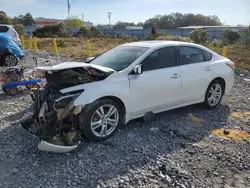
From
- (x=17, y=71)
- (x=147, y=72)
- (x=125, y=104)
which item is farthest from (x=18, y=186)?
(x=17, y=71)

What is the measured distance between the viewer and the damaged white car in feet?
12.8

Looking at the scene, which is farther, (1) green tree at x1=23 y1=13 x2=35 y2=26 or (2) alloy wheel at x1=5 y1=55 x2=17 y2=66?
(1) green tree at x1=23 y1=13 x2=35 y2=26

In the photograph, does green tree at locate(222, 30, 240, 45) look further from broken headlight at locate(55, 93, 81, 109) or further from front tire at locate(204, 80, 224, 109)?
broken headlight at locate(55, 93, 81, 109)

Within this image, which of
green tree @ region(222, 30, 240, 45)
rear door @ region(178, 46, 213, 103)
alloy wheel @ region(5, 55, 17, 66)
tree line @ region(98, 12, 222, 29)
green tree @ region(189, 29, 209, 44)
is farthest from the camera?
tree line @ region(98, 12, 222, 29)

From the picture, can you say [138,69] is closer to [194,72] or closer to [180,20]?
[194,72]

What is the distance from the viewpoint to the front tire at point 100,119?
13.0ft

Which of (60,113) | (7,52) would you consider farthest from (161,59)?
(7,52)

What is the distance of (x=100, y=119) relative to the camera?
414 cm

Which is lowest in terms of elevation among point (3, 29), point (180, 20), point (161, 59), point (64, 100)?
point (64, 100)

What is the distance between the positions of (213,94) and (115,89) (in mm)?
2737

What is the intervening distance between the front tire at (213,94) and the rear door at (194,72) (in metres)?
0.20

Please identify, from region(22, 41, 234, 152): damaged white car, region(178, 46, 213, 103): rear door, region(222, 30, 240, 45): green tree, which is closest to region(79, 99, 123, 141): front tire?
region(22, 41, 234, 152): damaged white car

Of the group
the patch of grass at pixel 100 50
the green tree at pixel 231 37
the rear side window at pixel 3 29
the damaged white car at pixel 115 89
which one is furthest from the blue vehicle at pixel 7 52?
the green tree at pixel 231 37

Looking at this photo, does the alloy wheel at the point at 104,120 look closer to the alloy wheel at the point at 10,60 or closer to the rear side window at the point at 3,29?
the alloy wheel at the point at 10,60
